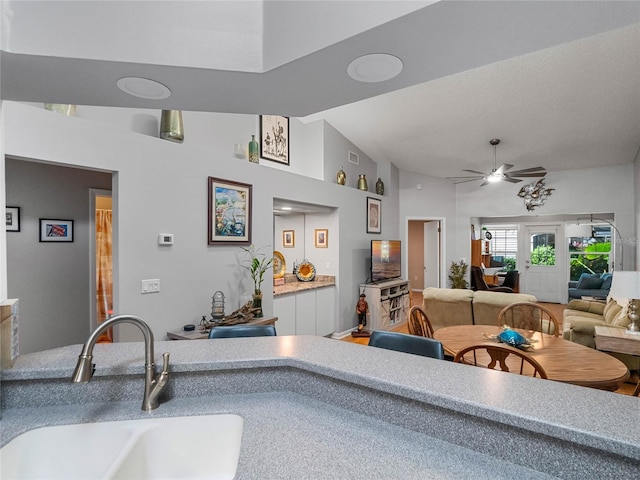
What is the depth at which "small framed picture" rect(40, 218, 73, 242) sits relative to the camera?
3227 millimetres

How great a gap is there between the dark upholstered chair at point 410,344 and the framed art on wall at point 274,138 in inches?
118

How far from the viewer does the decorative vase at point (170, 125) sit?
9.56 feet

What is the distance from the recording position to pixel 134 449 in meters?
1.01

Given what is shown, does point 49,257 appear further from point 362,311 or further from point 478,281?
point 478,281

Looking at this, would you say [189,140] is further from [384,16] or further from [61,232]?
[384,16]

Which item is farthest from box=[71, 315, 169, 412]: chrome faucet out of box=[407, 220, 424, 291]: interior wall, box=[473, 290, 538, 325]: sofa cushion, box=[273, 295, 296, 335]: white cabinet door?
box=[407, 220, 424, 291]: interior wall

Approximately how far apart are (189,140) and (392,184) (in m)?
4.35

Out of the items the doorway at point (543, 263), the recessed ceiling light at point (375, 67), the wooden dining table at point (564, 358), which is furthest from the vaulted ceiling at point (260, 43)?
the doorway at point (543, 263)

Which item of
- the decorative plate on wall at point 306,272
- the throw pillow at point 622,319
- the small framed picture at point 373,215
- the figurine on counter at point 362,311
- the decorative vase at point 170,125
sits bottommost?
the figurine on counter at point 362,311

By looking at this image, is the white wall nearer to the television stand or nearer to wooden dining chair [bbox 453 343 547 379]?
the television stand

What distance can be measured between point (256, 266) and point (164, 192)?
3.98ft

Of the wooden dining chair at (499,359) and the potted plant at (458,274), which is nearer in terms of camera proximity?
the wooden dining chair at (499,359)

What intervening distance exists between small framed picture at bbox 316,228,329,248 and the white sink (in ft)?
13.7

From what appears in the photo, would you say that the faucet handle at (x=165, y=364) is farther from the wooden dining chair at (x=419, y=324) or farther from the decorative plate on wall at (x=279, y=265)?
the decorative plate on wall at (x=279, y=265)
